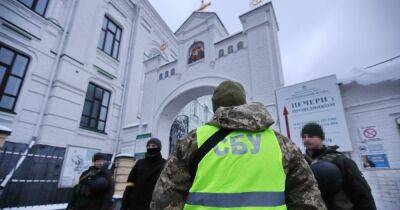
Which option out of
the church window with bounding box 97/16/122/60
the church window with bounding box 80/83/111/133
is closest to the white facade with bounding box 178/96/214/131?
the church window with bounding box 80/83/111/133

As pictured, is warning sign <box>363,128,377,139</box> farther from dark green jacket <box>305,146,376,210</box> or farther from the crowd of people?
the crowd of people

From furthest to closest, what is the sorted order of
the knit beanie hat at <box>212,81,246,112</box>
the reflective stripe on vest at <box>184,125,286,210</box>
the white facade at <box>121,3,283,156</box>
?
the white facade at <box>121,3,283,156</box> < the knit beanie hat at <box>212,81,246,112</box> < the reflective stripe on vest at <box>184,125,286,210</box>

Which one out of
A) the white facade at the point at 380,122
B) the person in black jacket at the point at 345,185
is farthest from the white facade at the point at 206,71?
the person in black jacket at the point at 345,185

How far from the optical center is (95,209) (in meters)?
2.81

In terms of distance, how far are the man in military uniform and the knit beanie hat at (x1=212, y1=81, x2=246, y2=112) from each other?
0.02m

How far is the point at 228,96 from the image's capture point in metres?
1.35

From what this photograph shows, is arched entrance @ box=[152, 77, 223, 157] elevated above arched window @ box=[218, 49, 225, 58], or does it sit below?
below

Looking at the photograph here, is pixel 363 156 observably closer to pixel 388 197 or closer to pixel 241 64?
pixel 388 197

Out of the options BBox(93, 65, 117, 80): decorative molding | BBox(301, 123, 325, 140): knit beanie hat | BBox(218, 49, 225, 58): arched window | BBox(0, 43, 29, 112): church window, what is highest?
BBox(218, 49, 225, 58): arched window

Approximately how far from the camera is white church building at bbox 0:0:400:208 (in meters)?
6.30

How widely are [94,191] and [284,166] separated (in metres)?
2.73

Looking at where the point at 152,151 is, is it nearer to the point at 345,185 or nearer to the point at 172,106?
the point at 345,185

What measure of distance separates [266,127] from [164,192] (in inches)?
27.4

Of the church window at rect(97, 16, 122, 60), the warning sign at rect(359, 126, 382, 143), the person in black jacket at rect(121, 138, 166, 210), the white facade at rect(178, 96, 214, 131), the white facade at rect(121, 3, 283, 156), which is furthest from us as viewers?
the white facade at rect(178, 96, 214, 131)
